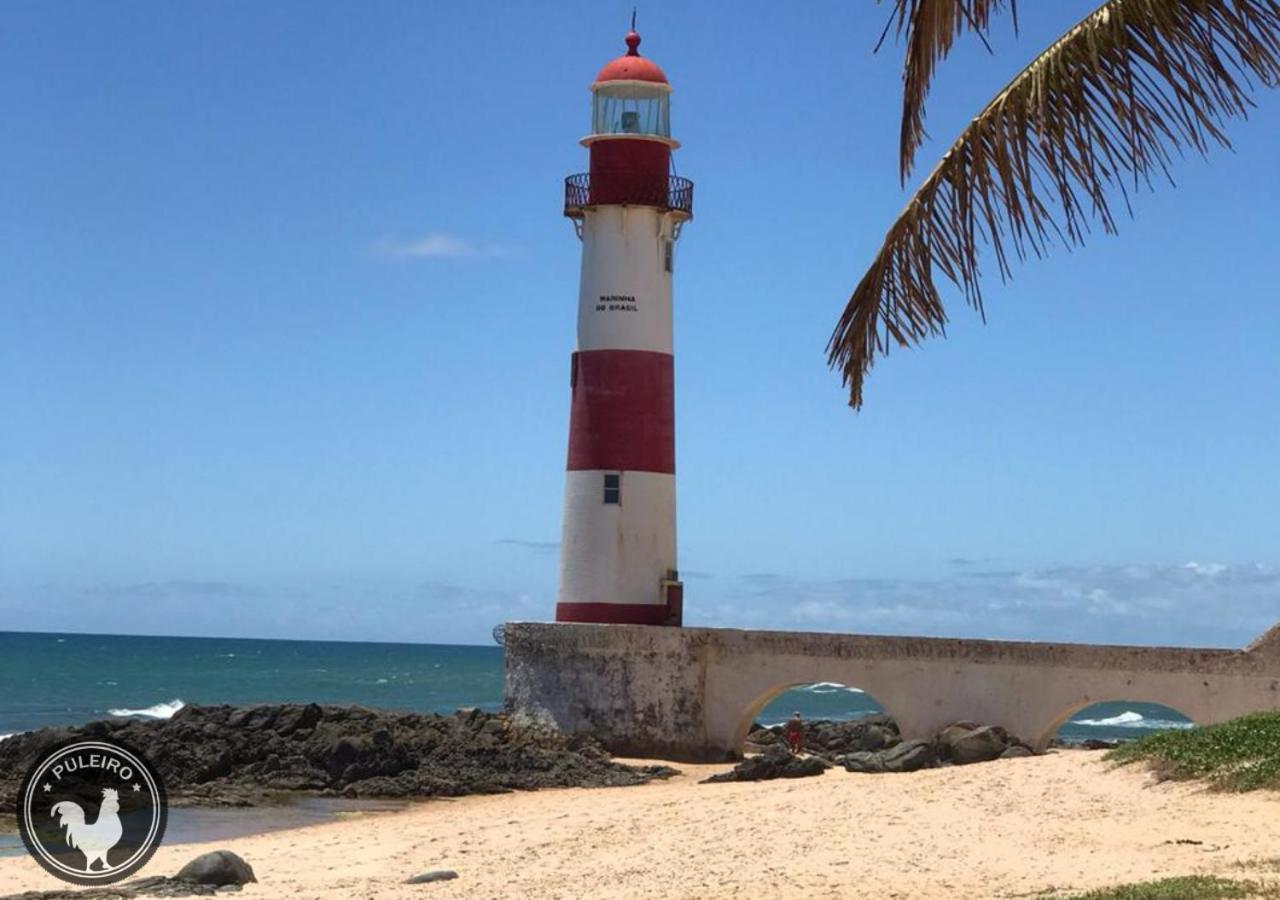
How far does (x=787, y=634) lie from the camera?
74.4ft

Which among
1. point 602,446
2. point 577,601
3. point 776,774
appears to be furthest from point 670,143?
point 776,774

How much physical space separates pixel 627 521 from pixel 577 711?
2.63 metres

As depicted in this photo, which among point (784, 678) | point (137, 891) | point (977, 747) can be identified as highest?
point (784, 678)

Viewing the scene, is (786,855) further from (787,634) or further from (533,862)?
(787,634)

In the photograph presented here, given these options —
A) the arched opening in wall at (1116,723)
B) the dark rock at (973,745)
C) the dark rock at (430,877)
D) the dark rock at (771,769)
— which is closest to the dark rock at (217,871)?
the dark rock at (430,877)

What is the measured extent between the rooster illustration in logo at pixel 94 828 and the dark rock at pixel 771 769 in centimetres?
662

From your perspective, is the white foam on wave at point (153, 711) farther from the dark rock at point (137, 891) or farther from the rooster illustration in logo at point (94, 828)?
the dark rock at point (137, 891)

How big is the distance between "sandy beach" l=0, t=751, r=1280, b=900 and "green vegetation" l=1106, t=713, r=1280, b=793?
0.17 metres

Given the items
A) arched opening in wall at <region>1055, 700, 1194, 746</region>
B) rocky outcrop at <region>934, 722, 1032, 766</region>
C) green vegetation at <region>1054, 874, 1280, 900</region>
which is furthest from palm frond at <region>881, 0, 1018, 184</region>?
arched opening in wall at <region>1055, 700, 1194, 746</region>

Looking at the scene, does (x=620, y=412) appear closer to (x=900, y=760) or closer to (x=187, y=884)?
(x=900, y=760)

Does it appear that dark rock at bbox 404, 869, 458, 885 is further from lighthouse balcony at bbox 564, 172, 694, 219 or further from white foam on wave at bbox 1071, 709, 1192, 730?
white foam on wave at bbox 1071, 709, 1192, 730

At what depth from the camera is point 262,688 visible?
64750mm

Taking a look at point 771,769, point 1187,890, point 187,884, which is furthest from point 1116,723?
point 1187,890

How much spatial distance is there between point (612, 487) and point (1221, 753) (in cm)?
1134
